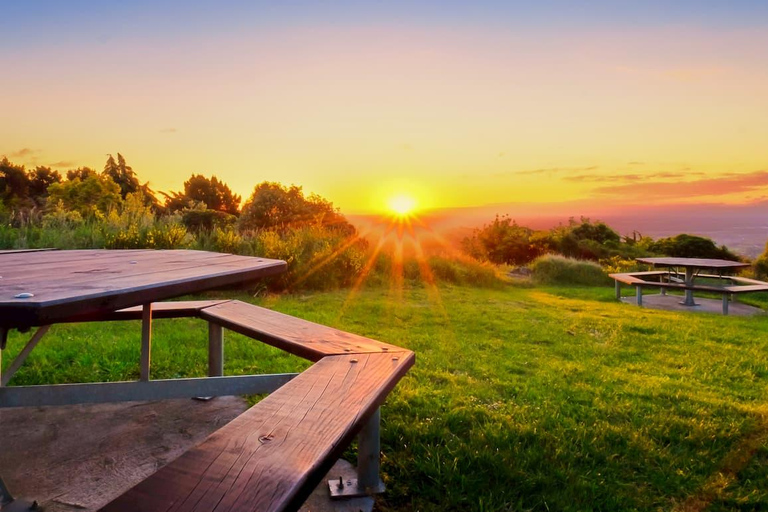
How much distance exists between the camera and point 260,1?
8.10 meters

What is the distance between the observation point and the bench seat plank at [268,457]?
85cm

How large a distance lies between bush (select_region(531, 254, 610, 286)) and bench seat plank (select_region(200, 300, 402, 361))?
12390 millimetres

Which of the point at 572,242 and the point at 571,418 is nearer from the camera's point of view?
the point at 571,418

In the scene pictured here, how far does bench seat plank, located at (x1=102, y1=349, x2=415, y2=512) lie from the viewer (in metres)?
0.85

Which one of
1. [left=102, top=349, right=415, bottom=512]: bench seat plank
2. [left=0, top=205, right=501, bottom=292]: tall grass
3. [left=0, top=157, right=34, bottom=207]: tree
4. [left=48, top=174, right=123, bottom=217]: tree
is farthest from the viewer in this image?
[left=0, top=157, right=34, bottom=207]: tree

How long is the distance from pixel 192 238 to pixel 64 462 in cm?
715

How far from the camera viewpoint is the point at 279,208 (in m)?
→ 20.1

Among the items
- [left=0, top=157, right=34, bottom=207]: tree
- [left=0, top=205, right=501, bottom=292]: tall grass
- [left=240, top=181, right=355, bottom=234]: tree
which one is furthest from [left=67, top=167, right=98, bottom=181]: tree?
[left=0, top=205, right=501, bottom=292]: tall grass

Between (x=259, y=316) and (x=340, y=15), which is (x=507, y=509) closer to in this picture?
(x=259, y=316)

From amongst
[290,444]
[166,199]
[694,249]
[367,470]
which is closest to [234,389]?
[367,470]

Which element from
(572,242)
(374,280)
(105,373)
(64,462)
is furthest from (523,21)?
(572,242)

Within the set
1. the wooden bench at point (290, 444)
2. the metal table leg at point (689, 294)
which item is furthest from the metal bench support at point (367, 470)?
the metal table leg at point (689, 294)

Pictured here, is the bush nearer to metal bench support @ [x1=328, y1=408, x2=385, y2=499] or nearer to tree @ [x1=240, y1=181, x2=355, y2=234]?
tree @ [x1=240, y1=181, x2=355, y2=234]

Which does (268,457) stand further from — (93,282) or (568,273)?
(568,273)
